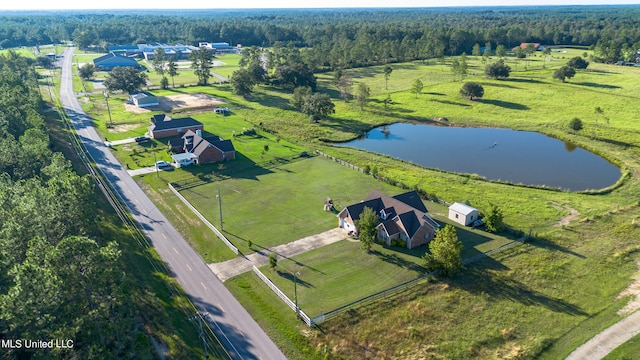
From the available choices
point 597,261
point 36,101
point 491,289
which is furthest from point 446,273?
point 36,101

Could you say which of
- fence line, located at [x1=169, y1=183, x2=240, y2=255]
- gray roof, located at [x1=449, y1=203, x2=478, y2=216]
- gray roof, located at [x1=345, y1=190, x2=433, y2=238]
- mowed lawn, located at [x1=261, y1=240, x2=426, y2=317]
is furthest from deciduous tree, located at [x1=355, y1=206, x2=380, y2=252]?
fence line, located at [x1=169, y1=183, x2=240, y2=255]

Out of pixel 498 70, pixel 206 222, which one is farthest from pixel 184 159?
pixel 498 70

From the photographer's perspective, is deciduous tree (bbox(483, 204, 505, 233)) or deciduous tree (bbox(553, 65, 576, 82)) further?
deciduous tree (bbox(553, 65, 576, 82))

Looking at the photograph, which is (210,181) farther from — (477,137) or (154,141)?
(477,137)

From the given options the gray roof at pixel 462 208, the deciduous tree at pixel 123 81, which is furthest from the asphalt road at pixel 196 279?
the deciduous tree at pixel 123 81

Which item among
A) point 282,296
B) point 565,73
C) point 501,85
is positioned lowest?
point 282,296

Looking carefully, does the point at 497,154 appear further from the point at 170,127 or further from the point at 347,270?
the point at 170,127

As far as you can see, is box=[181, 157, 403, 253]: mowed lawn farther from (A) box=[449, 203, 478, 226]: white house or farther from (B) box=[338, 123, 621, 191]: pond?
(B) box=[338, 123, 621, 191]: pond
